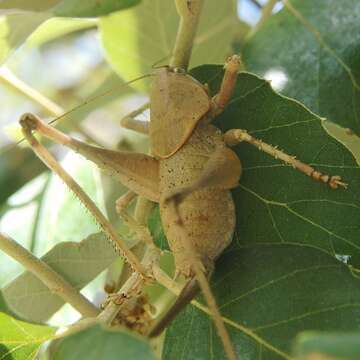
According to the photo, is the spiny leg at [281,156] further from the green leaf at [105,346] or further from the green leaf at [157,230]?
the green leaf at [105,346]

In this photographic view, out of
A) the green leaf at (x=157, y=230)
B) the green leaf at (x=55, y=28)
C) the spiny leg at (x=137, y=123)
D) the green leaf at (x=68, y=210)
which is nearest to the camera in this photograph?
the green leaf at (x=157, y=230)

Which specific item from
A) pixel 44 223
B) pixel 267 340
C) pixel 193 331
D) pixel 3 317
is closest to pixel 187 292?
pixel 193 331

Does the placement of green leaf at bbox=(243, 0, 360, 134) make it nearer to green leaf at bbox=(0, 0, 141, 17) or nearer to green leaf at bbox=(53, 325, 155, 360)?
green leaf at bbox=(0, 0, 141, 17)

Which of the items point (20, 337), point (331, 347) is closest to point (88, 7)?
point (20, 337)

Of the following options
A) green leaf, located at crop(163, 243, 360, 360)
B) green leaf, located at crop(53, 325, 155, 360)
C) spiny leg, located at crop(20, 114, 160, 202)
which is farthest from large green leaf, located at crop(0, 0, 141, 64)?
green leaf, located at crop(53, 325, 155, 360)

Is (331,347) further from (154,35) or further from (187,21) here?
(154,35)

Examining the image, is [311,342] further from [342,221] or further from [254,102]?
[254,102]

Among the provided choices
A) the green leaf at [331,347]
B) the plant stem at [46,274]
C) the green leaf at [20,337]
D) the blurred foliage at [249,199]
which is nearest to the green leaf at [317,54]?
the blurred foliage at [249,199]
